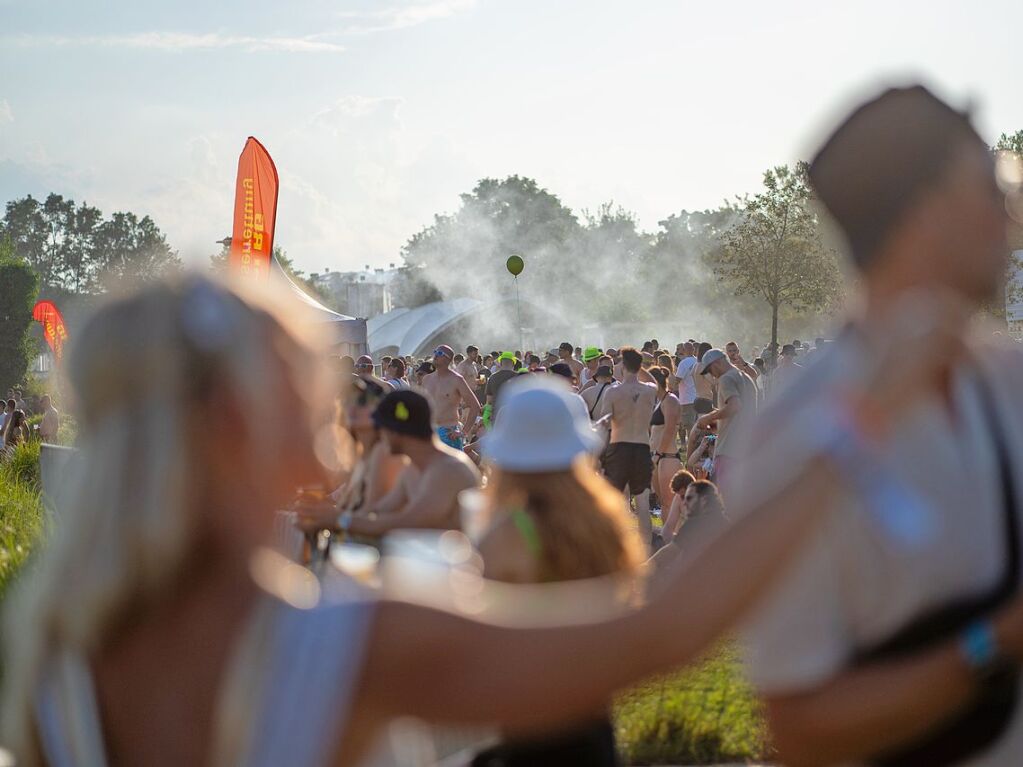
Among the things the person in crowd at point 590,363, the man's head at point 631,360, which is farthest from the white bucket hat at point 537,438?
the person in crowd at point 590,363

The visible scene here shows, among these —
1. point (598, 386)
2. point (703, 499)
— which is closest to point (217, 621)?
point (703, 499)

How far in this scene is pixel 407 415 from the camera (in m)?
6.48

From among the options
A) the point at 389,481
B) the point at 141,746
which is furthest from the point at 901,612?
the point at 389,481

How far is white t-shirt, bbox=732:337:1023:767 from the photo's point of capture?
5.44ft

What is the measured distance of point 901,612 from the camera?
1.67 metres

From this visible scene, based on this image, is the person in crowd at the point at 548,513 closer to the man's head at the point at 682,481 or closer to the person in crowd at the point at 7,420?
the man's head at the point at 682,481

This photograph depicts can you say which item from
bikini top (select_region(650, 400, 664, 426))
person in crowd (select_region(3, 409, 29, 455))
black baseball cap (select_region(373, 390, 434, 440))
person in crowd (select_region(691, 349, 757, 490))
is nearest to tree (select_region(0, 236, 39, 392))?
person in crowd (select_region(3, 409, 29, 455))

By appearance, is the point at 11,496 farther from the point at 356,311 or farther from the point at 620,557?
the point at 356,311

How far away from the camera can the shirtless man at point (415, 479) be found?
610cm

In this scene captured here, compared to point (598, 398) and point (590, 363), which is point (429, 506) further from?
point (590, 363)

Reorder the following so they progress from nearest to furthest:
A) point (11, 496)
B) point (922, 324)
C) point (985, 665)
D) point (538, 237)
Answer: point (922, 324)
point (985, 665)
point (11, 496)
point (538, 237)

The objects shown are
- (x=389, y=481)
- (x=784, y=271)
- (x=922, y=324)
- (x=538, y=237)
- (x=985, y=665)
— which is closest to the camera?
(x=922, y=324)

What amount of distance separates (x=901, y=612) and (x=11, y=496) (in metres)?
11.3

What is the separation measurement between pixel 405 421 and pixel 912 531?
494cm
